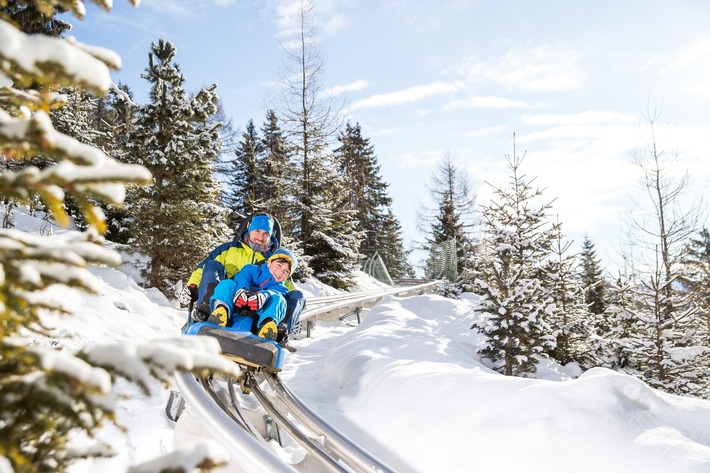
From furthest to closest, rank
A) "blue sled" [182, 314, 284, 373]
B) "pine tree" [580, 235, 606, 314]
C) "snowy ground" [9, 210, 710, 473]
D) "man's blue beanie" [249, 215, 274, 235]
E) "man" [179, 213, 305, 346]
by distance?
"pine tree" [580, 235, 606, 314]
"man's blue beanie" [249, 215, 274, 235]
"man" [179, 213, 305, 346]
"blue sled" [182, 314, 284, 373]
"snowy ground" [9, 210, 710, 473]

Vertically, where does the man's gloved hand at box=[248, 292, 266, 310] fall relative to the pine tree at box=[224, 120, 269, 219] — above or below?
below

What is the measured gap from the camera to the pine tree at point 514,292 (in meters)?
8.14

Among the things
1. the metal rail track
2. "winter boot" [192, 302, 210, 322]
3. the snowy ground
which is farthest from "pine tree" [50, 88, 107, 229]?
the metal rail track

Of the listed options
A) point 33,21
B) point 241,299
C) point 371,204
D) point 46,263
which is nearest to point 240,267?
point 241,299

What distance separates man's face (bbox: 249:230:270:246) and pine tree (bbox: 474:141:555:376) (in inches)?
177

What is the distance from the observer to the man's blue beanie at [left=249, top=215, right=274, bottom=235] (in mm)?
5633

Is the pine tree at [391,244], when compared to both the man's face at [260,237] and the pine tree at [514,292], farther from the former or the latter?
the man's face at [260,237]

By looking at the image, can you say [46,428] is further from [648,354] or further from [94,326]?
[648,354]

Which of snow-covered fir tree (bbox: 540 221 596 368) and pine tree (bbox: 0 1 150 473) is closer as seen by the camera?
pine tree (bbox: 0 1 150 473)

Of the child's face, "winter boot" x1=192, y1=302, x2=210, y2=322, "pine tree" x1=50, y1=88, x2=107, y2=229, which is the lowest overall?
"winter boot" x1=192, y1=302, x2=210, y2=322

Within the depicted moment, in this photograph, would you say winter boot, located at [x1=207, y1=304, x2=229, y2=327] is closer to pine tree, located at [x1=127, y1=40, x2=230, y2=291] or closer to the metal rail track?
the metal rail track

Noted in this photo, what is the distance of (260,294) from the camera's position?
4.59 meters

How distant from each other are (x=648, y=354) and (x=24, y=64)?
35.6 feet

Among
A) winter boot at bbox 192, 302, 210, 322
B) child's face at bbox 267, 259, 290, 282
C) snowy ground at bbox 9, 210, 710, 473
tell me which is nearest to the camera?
snowy ground at bbox 9, 210, 710, 473
